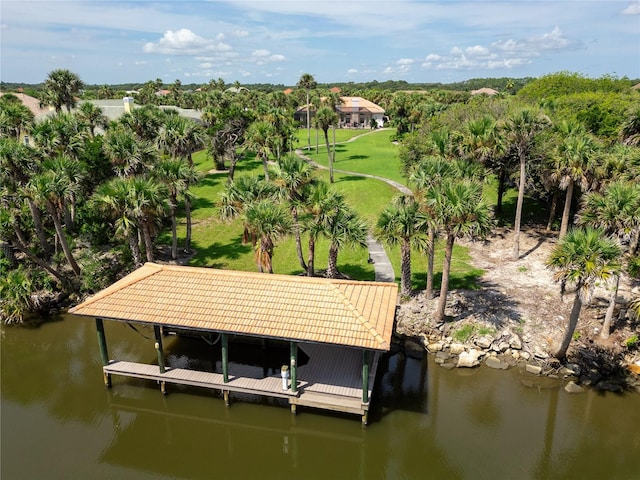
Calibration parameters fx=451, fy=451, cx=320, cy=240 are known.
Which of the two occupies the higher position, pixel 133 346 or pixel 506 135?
pixel 506 135

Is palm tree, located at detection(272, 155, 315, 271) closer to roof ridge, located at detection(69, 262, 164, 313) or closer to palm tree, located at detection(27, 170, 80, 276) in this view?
roof ridge, located at detection(69, 262, 164, 313)

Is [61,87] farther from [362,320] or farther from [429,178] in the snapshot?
[362,320]

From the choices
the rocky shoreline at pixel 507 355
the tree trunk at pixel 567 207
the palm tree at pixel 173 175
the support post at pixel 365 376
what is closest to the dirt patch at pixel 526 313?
the rocky shoreline at pixel 507 355

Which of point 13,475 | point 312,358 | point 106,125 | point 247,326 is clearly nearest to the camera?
point 13,475

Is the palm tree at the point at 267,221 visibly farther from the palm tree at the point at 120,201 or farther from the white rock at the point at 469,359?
the white rock at the point at 469,359

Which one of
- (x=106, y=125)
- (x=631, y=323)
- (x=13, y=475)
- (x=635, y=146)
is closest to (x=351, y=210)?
(x=631, y=323)

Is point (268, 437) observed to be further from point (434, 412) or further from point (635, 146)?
point (635, 146)

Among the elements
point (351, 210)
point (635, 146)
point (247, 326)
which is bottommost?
point (247, 326)
